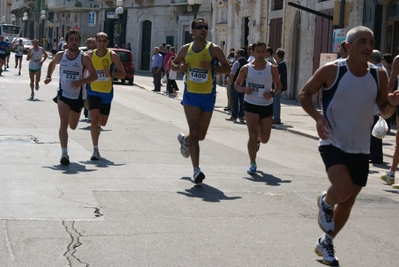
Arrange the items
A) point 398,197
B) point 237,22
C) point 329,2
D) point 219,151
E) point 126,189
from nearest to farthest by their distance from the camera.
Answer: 1. point 126,189
2. point 398,197
3. point 219,151
4. point 329,2
5. point 237,22

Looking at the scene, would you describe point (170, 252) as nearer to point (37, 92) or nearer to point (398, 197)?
point (398, 197)

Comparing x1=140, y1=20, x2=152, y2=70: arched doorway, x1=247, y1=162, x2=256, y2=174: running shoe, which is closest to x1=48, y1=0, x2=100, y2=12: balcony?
x1=140, y1=20, x2=152, y2=70: arched doorway

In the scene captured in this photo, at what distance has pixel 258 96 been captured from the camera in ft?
36.2

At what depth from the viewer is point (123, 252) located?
6.15m

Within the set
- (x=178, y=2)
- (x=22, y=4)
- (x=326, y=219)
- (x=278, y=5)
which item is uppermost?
(x=22, y=4)

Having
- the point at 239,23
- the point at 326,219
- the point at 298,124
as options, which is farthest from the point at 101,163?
the point at 239,23

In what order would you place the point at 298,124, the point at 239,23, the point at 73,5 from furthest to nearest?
the point at 73,5 < the point at 239,23 < the point at 298,124

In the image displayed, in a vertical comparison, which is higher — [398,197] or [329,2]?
[329,2]

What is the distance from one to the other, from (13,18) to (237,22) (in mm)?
68082

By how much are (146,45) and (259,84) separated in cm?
4580

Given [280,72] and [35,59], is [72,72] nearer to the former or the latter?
[280,72]

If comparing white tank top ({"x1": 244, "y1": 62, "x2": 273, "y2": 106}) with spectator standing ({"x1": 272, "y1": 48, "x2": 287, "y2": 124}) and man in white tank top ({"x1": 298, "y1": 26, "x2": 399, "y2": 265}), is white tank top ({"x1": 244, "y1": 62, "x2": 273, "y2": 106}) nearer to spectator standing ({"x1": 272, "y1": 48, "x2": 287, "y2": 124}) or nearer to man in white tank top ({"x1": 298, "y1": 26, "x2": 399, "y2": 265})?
man in white tank top ({"x1": 298, "y1": 26, "x2": 399, "y2": 265})

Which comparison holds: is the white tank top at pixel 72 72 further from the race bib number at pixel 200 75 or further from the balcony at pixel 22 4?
the balcony at pixel 22 4

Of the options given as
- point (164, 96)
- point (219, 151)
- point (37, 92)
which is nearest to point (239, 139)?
point (219, 151)
